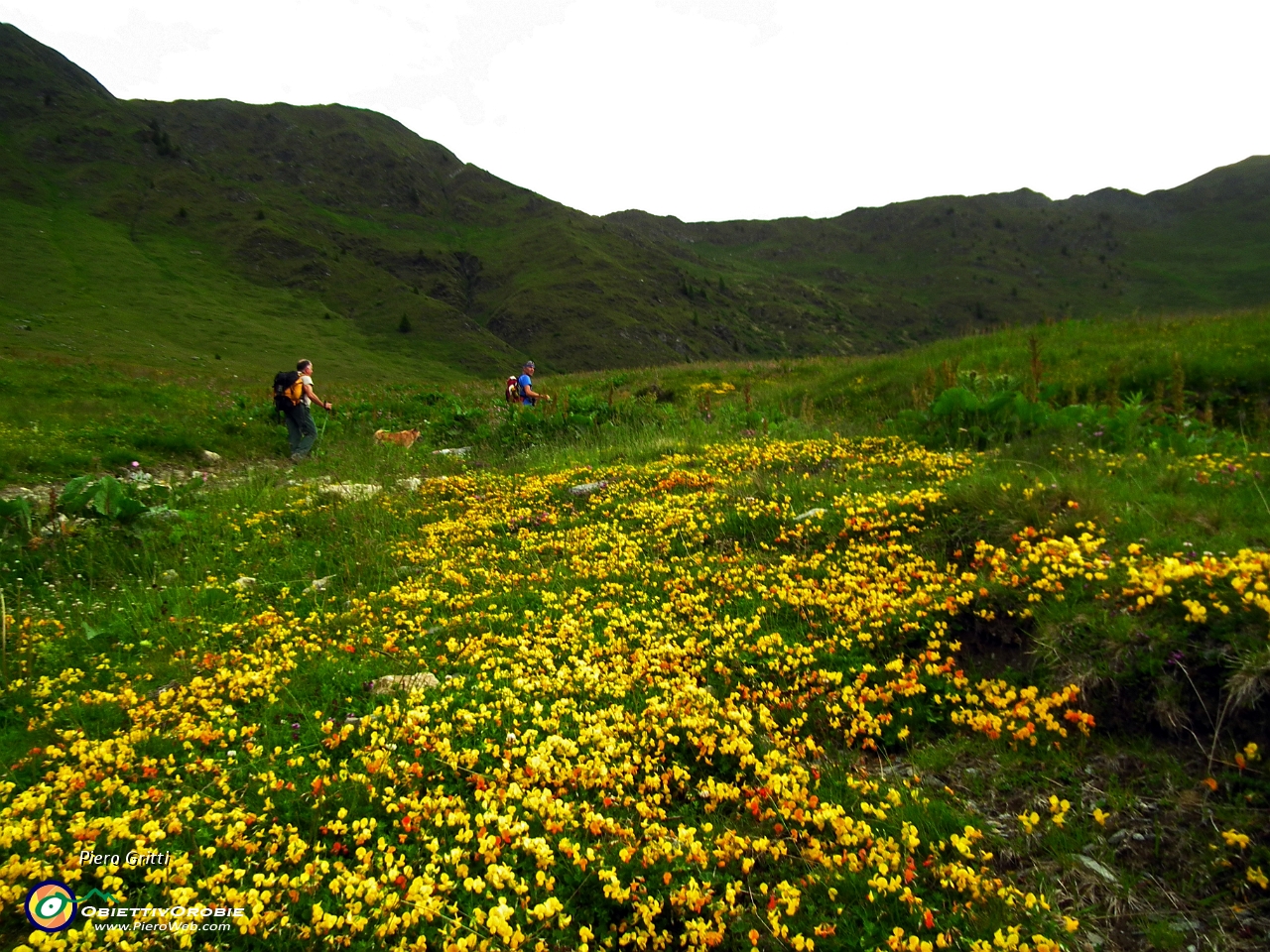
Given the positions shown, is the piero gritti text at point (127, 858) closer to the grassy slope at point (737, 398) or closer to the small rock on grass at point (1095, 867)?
the small rock on grass at point (1095, 867)

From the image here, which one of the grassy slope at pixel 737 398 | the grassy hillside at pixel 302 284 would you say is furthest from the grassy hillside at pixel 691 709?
the grassy hillside at pixel 302 284

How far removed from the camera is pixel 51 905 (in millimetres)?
3059

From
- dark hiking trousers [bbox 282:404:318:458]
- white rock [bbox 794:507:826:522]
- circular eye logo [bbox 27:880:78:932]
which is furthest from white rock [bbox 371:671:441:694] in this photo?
dark hiking trousers [bbox 282:404:318:458]

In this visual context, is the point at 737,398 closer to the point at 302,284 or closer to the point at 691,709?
the point at 691,709

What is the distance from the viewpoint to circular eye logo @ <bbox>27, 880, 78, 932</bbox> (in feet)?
9.79

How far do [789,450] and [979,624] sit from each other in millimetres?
6354

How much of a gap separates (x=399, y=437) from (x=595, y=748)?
14.4 metres

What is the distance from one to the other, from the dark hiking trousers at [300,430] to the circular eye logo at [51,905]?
1427 centimetres

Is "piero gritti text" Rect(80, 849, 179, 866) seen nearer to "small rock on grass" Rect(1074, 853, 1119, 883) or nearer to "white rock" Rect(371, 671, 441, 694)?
"white rock" Rect(371, 671, 441, 694)

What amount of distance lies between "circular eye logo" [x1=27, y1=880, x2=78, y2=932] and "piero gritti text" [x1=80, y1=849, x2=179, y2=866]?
0.13m

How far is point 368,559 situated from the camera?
26.9ft

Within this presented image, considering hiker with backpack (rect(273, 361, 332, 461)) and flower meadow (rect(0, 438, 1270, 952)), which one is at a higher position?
hiker with backpack (rect(273, 361, 332, 461))

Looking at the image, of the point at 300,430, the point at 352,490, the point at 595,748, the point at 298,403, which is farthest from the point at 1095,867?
the point at 300,430

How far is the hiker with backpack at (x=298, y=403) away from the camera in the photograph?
15953 mm
